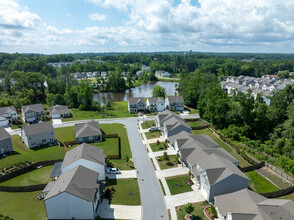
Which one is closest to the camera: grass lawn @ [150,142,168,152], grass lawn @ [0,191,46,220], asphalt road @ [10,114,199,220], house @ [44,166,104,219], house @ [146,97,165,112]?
house @ [44,166,104,219]

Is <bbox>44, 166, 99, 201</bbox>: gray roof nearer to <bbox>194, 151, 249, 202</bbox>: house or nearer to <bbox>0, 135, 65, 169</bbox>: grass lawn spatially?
<bbox>0, 135, 65, 169</bbox>: grass lawn

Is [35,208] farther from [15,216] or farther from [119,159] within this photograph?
[119,159]

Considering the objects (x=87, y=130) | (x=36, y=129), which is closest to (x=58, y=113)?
(x=36, y=129)

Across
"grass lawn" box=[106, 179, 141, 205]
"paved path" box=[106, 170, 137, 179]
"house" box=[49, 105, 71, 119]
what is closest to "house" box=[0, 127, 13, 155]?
"house" box=[49, 105, 71, 119]

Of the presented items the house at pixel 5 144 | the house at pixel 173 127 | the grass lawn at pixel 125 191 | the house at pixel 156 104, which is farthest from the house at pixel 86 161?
the house at pixel 156 104

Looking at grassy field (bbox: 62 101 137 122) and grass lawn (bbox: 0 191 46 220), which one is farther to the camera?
grassy field (bbox: 62 101 137 122)

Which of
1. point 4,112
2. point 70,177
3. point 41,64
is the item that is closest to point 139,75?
point 41,64
